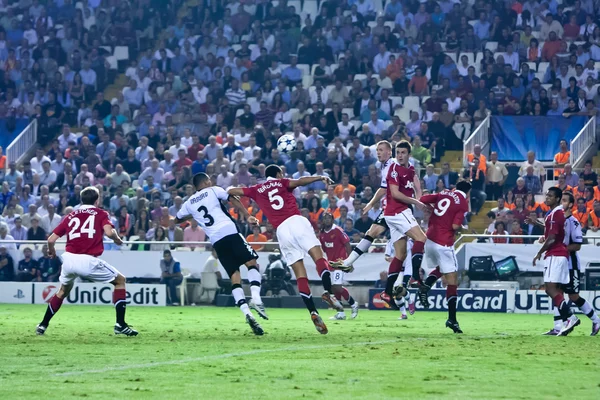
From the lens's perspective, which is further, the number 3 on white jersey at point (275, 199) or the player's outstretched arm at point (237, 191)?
the number 3 on white jersey at point (275, 199)

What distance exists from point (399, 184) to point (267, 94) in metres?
16.9

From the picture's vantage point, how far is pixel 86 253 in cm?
1580

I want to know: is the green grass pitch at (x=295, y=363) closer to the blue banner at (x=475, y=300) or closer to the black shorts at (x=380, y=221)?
the black shorts at (x=380, y=221)

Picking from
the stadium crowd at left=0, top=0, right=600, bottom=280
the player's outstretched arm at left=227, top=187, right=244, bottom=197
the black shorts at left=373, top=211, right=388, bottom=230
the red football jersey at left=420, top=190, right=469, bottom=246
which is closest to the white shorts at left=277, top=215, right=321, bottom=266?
the player's outstretched arm at left=227, top=187, right=244, bottom=197

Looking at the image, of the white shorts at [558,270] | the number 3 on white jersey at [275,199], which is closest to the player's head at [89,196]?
the number 3 on white jersey at [275,199]

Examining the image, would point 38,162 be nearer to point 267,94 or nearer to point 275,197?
point 267,94

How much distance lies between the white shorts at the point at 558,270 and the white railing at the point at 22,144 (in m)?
21.1

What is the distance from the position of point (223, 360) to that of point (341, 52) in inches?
934

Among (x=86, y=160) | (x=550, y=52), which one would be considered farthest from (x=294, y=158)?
(x=550, y=52)

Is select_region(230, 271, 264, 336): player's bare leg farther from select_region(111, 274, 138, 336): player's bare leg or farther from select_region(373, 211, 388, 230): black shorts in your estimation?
select_region(373, 211, 388, 230): black shorts

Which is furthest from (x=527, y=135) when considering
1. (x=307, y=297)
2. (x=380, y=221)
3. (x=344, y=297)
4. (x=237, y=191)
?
(x=307, y=297)

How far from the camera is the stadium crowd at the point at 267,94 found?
95.9ft

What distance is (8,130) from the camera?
35.6m

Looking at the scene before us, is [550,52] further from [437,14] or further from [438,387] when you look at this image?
[438,387]
